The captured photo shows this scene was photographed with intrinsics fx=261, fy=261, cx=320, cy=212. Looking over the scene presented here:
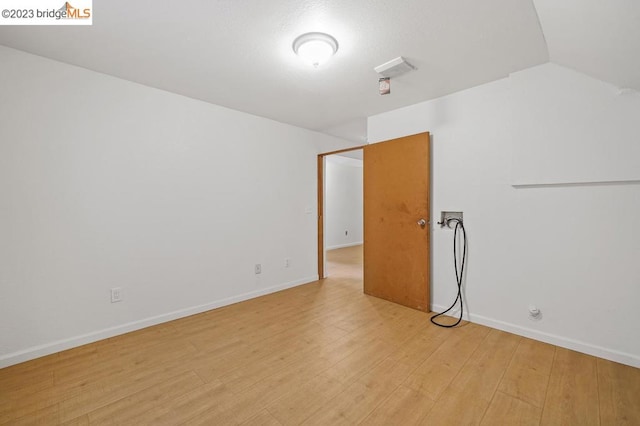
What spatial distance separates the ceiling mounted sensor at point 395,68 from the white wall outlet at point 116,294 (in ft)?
10.3

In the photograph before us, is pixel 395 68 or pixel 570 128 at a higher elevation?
pixel 395 68

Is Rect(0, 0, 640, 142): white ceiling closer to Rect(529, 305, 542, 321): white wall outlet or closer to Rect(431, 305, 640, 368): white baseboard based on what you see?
Rect(529, 305, 542, 321): white wall outlet

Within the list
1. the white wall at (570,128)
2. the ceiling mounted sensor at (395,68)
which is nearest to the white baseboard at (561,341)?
the white wall at (570,128)

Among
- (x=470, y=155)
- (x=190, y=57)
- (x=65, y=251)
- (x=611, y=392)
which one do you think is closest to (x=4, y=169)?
(x=65, y=251)

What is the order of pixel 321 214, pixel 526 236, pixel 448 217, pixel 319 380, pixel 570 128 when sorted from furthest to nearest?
pixel 321 214 → pixel 448 217 → pixel 526 236 → pixel 570 128 → pixel 319 380

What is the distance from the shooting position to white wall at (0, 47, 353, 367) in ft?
6.73

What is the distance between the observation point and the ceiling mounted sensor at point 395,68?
218cm

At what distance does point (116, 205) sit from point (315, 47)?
2283mm

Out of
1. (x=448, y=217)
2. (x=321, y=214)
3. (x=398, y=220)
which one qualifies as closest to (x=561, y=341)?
(x=448, y=217)

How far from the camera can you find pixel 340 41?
1921mm

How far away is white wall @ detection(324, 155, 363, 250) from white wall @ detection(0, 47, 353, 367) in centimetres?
378

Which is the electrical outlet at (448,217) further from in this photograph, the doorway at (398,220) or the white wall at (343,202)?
the white wall at (343,202)

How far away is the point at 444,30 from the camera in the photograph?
1813 millimetres

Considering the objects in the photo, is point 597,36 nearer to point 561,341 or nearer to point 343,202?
point 561,341
